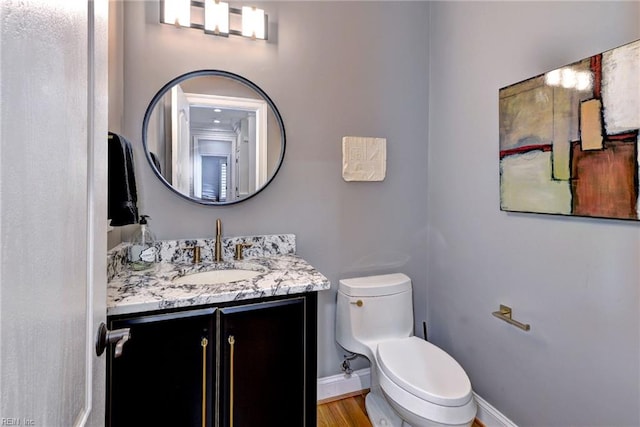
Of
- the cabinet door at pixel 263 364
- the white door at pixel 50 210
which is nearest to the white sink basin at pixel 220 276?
the cabinet door at pixel 263 364

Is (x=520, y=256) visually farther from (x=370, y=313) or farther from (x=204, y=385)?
(x=204, y=385)

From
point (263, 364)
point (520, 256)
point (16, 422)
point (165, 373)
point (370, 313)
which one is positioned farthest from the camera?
point (370, 313)

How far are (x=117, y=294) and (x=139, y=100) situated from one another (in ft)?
3.04

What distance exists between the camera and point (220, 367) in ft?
3.85

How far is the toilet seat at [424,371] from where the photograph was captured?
49.2 inches

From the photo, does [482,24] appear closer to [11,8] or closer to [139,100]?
[139,100]

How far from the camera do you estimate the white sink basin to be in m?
1.41

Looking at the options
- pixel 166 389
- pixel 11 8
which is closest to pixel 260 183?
pixel 166 389

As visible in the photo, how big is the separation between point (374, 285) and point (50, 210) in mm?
1515

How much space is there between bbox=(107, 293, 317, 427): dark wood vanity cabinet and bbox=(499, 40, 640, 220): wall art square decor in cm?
103

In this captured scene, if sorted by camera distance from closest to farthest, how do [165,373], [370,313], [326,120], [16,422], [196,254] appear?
[16,422] → [165,373] → [196,254] → [370,313] → [326,120]

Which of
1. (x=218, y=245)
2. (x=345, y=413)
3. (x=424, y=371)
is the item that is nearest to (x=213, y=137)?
(x=218, y=245)

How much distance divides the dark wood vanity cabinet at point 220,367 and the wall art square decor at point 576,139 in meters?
1.03

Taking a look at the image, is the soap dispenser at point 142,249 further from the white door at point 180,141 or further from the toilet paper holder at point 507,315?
the toilet paper holder at point 507,315
